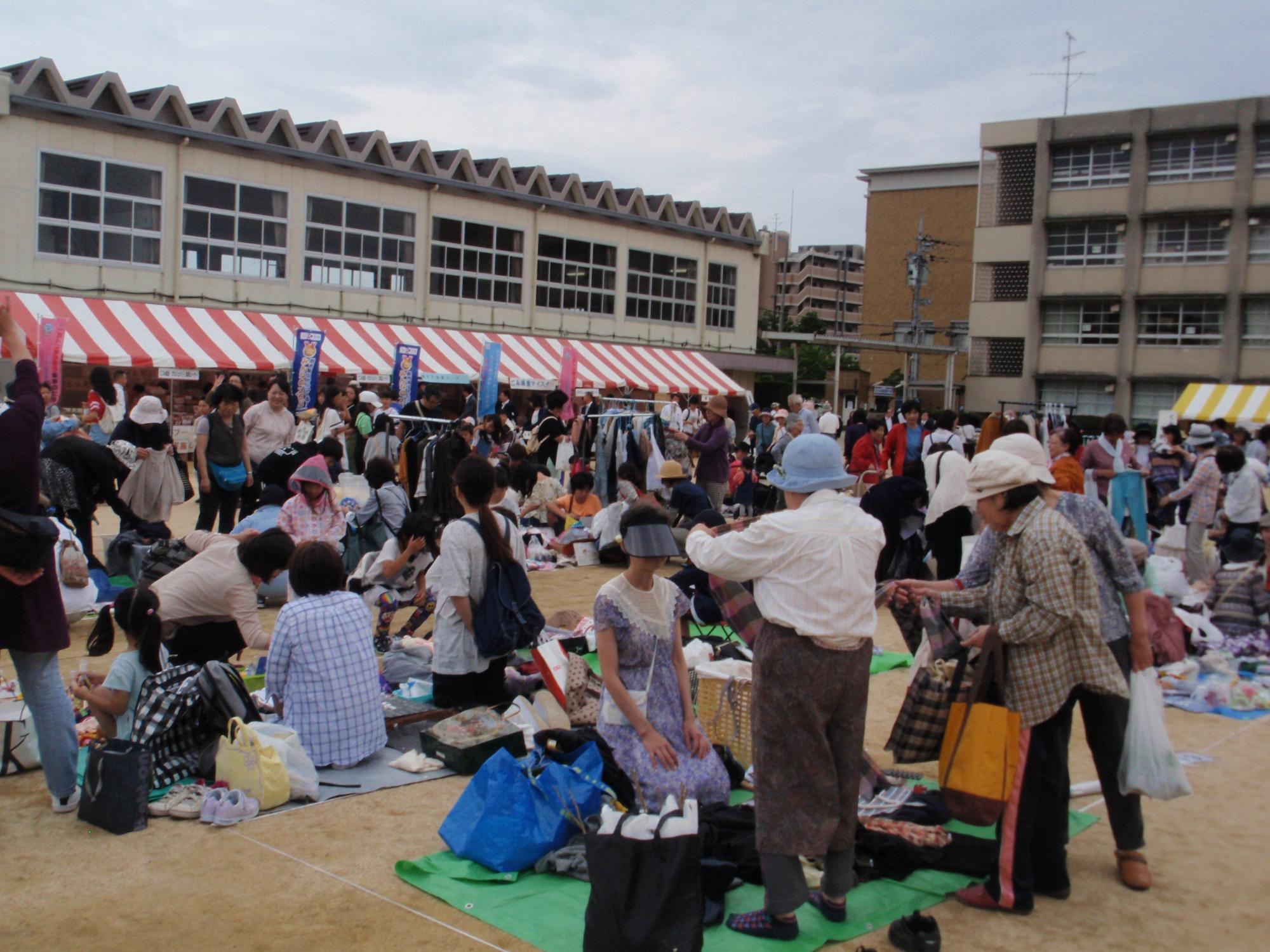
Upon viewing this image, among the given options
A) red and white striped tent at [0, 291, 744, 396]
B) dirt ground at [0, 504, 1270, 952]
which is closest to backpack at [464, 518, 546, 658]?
dirt ground at [0, 504, 1270, 952]

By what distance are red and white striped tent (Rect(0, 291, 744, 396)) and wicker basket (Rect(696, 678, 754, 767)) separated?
16.0m

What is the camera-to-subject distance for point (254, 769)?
4.66 metres

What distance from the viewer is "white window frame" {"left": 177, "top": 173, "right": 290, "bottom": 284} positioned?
22547mm

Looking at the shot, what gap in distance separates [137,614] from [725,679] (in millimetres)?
2787

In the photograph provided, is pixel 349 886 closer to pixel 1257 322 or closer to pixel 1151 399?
pixel 1151 399

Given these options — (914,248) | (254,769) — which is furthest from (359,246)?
(914,248)

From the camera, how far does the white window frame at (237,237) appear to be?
22547 millimetres

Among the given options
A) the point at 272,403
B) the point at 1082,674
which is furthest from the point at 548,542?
the point at 1082,674

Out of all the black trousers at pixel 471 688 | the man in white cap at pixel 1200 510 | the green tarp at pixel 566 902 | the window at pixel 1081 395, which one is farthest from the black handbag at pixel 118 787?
the window at pixel 1081 395

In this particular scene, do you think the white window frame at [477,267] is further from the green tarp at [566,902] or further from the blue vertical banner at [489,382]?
the green tarp at [566,902]

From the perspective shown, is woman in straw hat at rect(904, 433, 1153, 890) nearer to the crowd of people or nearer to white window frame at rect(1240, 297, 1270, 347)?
the crowd of people

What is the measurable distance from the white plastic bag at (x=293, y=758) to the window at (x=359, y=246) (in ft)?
70.6

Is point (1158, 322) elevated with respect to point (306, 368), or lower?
elevated

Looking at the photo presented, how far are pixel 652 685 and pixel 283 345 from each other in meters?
19.7
